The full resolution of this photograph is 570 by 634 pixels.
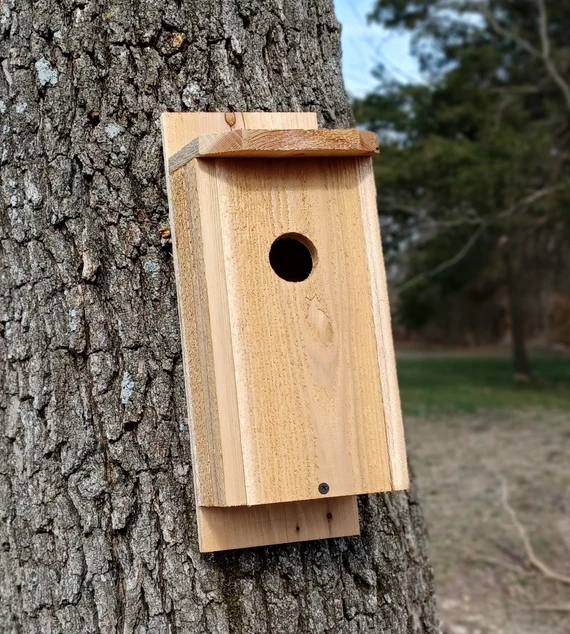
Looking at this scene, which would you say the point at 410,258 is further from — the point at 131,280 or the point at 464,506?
the point at 131,280

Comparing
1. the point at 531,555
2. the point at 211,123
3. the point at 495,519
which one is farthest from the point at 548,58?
the point at 211,123

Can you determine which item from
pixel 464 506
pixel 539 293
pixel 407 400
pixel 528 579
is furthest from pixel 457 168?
pixel 539 293

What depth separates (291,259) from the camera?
2.02 meters

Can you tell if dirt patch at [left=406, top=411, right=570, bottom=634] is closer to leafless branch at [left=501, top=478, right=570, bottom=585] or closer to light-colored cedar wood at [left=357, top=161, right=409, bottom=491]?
leafless branch at [left=501, top=478, right=570, bottom=585]

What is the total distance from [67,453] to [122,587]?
0.29 metres

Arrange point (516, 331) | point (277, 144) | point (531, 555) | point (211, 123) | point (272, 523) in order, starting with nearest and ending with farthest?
point (277, 144) → point (272, 523) → point (211, 123) → point (531, 555) → point (516, 331)

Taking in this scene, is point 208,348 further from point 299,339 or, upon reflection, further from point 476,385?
point 476,385

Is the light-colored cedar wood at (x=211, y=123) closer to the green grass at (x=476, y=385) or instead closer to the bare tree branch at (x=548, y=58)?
the green grass at (x=476, y=385)

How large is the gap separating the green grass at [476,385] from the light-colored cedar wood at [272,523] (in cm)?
907

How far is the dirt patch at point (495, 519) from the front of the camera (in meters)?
4.87

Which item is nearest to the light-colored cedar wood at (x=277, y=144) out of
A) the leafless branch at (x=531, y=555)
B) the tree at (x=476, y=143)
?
the leafless branch at (x=531, y=555)

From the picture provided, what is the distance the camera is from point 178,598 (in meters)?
1.89

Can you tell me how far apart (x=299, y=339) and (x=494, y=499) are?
5307 millimetres

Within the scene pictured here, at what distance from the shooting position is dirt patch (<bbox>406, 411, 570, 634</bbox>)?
487 cm
